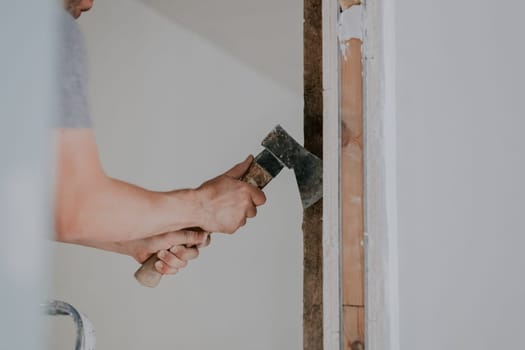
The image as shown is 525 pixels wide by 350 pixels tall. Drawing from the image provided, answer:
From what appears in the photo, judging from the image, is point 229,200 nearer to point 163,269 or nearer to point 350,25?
point 163,269

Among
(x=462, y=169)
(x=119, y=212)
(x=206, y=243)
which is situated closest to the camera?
(x=119, y=212)

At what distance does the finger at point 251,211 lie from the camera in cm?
96

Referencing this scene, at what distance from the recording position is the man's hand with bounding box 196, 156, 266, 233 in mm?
938

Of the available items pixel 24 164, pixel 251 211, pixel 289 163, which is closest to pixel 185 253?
pixel 251 211

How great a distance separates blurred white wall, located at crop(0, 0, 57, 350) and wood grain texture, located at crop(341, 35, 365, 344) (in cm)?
59

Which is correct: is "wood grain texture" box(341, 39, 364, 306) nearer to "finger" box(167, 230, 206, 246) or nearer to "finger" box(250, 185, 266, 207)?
"finger" box(250, 185, 266, 207)

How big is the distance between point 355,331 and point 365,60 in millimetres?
482

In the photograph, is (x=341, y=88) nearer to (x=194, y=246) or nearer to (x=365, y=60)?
(x=365, y=60)

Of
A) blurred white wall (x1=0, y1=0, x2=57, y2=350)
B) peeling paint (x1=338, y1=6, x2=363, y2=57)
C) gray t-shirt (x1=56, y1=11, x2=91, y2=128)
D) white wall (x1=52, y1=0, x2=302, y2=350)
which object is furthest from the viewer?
peeling paint (x1=338, y1=6, x2=363, y2=57)

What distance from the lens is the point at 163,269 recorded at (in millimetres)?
897

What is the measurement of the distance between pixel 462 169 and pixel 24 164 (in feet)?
2.82

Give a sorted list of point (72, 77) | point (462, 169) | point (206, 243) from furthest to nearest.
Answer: point (462, 169)
point (206, 243)
point (72, 77)

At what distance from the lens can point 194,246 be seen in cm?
92

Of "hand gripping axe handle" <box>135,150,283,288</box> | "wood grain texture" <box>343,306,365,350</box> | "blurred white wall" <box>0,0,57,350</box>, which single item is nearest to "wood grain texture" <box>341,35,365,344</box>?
"wood grain texture" <box>343,306,365,350</box>
